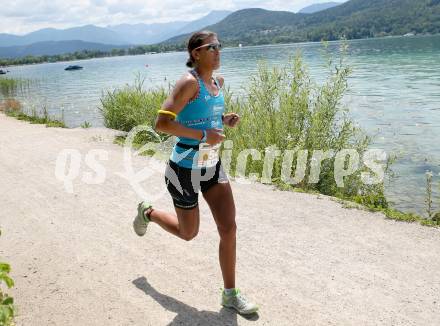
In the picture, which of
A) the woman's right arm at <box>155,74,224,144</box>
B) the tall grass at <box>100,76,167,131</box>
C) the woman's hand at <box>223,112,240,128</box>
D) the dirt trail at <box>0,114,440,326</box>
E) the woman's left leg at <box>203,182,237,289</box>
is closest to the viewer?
the woman's right arm at <box>155,74,224,144</box>

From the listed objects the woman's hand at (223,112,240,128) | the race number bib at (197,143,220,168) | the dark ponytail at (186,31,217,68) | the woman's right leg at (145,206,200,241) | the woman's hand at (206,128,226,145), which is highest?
the dark ponytail at (186,31,217,68)

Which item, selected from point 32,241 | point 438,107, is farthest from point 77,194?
point 438,107

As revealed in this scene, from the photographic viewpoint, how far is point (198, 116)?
12.7 feet

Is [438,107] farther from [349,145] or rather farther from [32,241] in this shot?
[32,241]

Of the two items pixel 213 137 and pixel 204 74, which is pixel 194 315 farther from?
pixel 204 74

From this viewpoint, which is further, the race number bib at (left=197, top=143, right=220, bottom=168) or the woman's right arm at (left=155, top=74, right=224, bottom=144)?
the race number bib at (left=197, top=143, right=220, bottom=168)

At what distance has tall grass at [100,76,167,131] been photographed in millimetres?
14445

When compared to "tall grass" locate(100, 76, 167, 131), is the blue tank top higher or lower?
higher

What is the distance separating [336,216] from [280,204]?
96cm

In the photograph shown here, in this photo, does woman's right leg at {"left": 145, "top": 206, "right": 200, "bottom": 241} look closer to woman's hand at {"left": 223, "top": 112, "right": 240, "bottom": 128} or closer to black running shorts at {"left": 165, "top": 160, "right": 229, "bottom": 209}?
black running shorts at {"left": 165, "top": 160, "right": 229, "bottom": 209}

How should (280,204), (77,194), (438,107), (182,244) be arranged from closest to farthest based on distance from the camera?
1. (182,244)
2. (280,204)
3. (77,194)
4. (438,107)

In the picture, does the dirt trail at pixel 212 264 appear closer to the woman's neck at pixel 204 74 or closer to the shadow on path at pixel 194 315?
the shadow on path at pixel 194 315

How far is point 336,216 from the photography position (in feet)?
22.5

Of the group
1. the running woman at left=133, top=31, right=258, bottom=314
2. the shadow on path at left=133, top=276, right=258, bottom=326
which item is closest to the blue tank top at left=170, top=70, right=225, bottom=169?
the running woman at left=133, top=31, right=258, bottom=314
